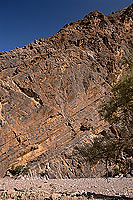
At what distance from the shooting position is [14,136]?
21297 millimetres

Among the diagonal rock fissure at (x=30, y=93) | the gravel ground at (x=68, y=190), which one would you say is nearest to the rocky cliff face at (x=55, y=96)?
the diagonal rock fissure at (x=30, y=93)

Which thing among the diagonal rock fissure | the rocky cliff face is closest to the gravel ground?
the rocky cliff face

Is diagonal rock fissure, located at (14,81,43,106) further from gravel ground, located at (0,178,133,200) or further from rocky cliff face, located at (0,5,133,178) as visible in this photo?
gravel ground, located at (0,178,133,200)

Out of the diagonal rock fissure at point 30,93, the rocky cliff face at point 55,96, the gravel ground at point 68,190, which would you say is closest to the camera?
the gravel ground at point 68,190

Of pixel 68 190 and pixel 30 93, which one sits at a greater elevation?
pixel 30 93

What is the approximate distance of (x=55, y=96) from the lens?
2439 cm

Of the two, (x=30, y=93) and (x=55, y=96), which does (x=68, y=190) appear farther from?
(x=30, y=93)

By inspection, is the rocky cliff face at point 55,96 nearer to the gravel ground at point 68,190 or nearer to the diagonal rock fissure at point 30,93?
the diagonal rock fissure at point 30,93

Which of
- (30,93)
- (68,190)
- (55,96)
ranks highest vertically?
(30,93)

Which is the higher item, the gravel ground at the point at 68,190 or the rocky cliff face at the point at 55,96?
the rocky cliff face at the point at 55,96

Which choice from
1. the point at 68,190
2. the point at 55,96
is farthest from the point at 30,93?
the point at 68,190

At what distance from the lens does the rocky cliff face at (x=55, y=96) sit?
20.8 metres

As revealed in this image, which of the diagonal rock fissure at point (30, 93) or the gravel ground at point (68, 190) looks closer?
the gravel ground at point (68, 190)

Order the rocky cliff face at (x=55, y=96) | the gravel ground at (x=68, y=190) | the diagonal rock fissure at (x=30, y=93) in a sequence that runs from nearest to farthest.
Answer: the gravel ground at (x=68, y=190), the rocky cliff face at (x=55, y=96), the diagonal rock fissure at (x=30, y=93)
